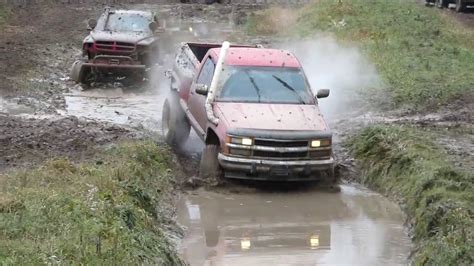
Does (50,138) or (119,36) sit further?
(119,36)

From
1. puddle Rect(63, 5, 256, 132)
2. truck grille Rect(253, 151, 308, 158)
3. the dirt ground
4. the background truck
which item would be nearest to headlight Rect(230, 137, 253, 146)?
truck grille Rect(253, 151, 308, 158)

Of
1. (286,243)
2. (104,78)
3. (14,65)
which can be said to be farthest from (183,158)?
(14,65)

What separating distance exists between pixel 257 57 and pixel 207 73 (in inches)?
34.5

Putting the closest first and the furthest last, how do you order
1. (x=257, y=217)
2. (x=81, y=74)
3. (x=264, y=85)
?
(x=257, y=217) < (x=264, y=85) < (x=81, y=74)

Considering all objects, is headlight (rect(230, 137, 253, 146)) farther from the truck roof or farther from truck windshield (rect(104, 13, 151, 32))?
truck windshield (rect(104, 13, 151, 32))

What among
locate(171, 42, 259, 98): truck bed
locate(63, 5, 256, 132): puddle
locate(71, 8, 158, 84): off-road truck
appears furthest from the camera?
locate(71, 8, 158, 84): off-road truck

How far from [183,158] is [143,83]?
7.53 metres

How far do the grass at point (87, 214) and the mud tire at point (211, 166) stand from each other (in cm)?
67

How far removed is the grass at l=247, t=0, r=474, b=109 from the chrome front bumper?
20.6 feet

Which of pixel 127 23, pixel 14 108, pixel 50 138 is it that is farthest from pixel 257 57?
pixel 127 23

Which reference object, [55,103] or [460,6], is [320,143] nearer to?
[55,103]

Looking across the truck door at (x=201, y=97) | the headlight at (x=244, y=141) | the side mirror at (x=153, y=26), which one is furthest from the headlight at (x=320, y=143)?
the side mirror at (x=153, y=26)

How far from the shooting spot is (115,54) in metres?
21.0

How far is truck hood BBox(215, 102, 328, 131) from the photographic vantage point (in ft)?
40.0
